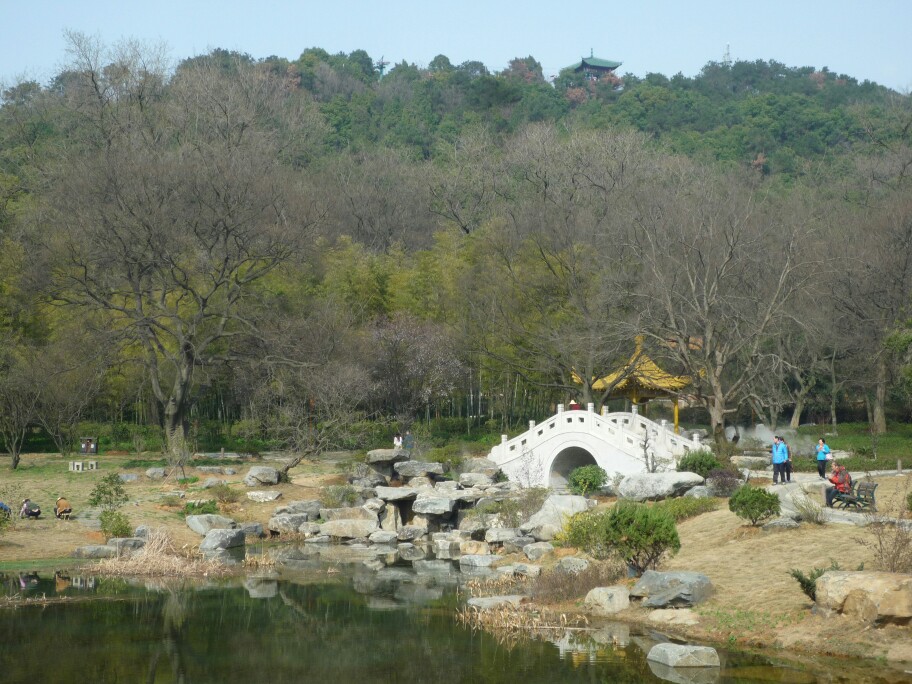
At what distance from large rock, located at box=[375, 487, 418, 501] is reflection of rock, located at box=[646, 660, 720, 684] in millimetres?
14830

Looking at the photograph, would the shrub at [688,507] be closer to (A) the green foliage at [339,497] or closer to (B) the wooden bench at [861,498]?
(B) the wooden bench at [861,498]

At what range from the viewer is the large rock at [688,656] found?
13.1 meters

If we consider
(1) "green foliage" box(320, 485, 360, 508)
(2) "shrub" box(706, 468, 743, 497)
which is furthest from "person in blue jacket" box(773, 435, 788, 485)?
(1) "green foliage" box(320, 485, 360, 508)

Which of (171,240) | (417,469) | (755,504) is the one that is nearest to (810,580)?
(755,504)

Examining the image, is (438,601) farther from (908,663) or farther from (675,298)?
(675,298)

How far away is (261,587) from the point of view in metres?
19.3

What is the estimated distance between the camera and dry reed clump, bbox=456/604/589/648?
15.1m

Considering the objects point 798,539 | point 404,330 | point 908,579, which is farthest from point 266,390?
point 908,579

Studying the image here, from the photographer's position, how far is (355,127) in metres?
87.2

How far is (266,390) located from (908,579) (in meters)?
26.3

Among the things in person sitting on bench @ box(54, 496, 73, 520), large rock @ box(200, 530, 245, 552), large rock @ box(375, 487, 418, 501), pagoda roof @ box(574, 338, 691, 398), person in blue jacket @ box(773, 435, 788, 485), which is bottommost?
large rock @ box(200, 530, 245, 552)

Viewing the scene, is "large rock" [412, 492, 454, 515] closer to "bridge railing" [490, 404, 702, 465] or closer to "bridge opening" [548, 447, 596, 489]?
"bridge railing" [490, 404, 702, 465]

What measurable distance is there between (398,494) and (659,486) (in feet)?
23.4

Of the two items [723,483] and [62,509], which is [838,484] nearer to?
[723,483]
